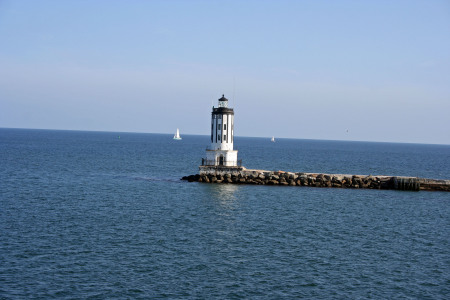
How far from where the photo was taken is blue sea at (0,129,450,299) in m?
24.3

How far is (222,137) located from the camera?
61.0m

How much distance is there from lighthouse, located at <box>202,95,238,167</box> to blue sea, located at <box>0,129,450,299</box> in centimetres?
564

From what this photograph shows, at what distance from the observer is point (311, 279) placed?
26016mm

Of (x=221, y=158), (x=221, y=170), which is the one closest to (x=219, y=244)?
(x=221, y=170)

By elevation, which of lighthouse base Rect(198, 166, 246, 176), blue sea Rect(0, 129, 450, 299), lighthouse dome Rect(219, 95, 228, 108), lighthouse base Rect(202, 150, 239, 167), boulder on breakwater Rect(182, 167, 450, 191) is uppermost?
lighthouse dome Rect(219, 95, 228, 108)

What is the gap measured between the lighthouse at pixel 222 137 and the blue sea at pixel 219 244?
5637mm

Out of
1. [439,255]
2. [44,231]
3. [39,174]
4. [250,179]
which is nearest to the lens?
[439,255]

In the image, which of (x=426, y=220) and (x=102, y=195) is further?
(x=102, y=195)

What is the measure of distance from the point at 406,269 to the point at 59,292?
61.8 ft

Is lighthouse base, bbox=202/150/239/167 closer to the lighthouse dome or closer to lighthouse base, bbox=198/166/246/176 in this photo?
lighthouse base, bbox=198/166/246/176

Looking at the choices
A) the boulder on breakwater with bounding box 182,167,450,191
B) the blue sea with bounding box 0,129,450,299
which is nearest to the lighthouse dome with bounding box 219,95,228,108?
the boulder on breakwater with bounding box 182,167,450,191

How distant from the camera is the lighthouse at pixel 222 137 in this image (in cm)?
6094

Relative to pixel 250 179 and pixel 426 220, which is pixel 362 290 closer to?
pixel 426 220

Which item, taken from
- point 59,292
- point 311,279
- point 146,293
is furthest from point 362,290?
point 59,292
